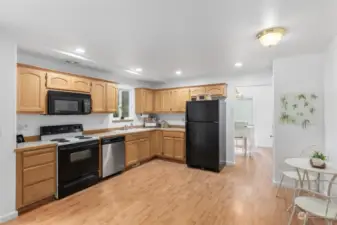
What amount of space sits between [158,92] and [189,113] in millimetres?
1657

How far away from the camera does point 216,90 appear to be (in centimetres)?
498

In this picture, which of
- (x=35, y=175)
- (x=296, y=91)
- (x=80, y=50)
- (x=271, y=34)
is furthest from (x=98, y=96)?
(x=296, y=91)

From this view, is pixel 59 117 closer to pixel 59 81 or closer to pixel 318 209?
pixel 59 81

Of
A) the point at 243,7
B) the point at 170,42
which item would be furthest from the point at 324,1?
the point at 170,42

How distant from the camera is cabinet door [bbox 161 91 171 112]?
5738mm

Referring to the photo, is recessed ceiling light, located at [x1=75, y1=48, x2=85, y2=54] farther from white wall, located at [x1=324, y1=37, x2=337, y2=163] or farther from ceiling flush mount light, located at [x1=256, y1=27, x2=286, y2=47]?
white wall, located at [x1=324, y1=37, x2=337, y2=163]

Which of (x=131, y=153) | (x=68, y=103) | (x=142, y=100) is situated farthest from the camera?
(x=142, y=100)

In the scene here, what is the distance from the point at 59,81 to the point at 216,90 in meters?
3.59

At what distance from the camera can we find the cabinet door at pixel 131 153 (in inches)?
176

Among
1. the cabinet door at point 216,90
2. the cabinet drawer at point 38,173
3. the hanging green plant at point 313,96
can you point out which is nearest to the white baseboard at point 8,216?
the cabinet drawer at point 38,173

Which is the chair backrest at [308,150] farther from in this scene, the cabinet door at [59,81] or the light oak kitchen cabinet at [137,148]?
the cabinet door at [59,81]

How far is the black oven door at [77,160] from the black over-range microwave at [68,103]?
68 centimetres

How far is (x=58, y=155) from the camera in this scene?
9.99 feet

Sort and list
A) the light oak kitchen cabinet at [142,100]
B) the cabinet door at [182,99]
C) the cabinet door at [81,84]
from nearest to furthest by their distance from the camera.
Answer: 1. the cabinet door at [81,84]
2. the cabinet door at [182,99]
3. the light oak kitchen cabinet at [142,100]
